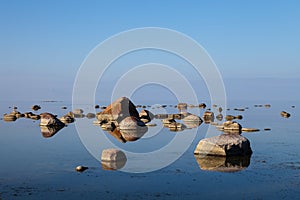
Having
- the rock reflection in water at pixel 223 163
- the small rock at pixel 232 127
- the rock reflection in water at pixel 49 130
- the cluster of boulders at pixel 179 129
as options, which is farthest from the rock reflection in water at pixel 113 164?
the small rock at pixel 232 127

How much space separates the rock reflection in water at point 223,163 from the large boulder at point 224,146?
0.52 metres

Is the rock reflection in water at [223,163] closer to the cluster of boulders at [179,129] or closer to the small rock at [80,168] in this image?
the cluster of boulders at [179,129]

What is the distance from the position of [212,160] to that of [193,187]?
23.2 feet

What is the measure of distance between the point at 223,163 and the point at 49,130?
1066 inches

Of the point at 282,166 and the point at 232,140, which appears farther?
the point at 232,140

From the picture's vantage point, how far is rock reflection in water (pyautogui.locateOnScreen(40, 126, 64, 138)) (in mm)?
42594

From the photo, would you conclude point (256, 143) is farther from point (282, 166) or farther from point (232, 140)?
point (282, 166)

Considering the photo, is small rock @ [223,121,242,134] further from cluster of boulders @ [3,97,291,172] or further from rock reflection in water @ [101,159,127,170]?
rock reflection in water @ [101,159,127,170]

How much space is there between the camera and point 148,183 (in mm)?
21109

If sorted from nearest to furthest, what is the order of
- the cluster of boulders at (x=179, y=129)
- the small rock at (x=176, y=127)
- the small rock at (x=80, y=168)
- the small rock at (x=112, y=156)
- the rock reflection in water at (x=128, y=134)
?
the small rock at (x=80, y=168), the cluster of boulders at (x=179, y=129), the small rock at (x=112, y=156), the rock reflection in water at (x=128, y=134), the small rock at (x=176, y=127)

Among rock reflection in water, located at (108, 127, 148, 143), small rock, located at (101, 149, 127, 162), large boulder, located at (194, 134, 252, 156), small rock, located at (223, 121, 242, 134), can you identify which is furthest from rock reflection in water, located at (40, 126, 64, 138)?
small rock, located at (223, 121, 242, 134)

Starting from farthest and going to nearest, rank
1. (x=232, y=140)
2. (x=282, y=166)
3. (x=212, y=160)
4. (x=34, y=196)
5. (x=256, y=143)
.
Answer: (x=256, y=143), (x=232, y=140), (x=212, y=160), (x=282, y=166), (x=34, y=196)

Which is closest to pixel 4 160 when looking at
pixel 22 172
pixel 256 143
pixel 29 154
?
pixel 29 154

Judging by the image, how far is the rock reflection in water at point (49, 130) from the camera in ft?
140
